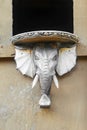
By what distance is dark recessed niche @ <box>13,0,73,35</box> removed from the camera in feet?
12.8

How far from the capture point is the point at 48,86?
3.35 meters

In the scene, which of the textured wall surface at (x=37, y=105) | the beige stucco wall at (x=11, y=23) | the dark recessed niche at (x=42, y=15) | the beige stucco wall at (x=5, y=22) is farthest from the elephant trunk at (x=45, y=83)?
the dark recessed niche at (x=42, y=15)

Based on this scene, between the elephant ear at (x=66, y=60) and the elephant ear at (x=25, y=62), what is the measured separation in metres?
0.20

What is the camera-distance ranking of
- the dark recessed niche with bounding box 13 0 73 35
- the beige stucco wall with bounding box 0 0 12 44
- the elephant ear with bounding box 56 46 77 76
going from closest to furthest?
the elephant ear with bounding box 56 46 77 76 < the beige stucco wall with bounding box 0 0 12 44 < the dark recessed niche with bounding box 13 0 73 35

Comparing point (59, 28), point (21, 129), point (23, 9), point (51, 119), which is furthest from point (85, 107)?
point (23, 9)

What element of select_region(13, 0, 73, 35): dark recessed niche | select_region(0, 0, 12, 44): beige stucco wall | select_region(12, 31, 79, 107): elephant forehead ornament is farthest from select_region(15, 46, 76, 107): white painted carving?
select_region(13, 0, 73, 35): dark recessed niche

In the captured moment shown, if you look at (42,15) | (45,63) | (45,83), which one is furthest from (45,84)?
(42,15)

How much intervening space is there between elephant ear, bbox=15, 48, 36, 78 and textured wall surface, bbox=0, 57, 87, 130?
0.23ft

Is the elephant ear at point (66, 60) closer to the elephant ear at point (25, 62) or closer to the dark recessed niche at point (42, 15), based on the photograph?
the elephant ear at point (25, 62)

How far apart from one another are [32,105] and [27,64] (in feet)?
1.03

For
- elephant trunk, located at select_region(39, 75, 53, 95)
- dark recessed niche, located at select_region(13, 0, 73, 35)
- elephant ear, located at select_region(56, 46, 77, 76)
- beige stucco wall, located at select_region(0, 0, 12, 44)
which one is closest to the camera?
elephant trunk, located at select_region(39, 75, 53, 95)

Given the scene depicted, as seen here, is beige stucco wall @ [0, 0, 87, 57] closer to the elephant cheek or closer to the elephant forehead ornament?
the elephant forehead ornament

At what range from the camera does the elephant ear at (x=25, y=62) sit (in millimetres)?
3441

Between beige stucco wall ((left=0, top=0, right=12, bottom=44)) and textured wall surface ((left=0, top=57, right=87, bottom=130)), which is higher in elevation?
beige stucco wall ((left=0, top=0, right=12, bottom=44))
